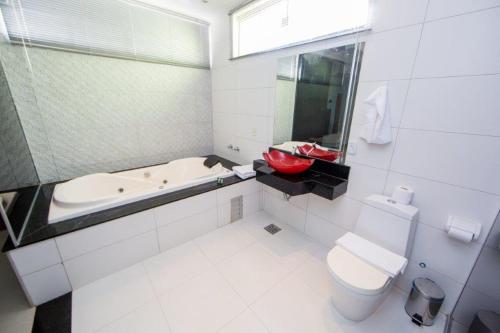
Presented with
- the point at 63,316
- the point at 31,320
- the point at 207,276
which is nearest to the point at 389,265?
the point at 207,276

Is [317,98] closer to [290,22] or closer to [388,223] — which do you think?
[290,22]

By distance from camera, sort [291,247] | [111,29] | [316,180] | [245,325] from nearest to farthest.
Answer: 1. [245,325]
2. [316,180]
3. [291,247]
4. [111,29]

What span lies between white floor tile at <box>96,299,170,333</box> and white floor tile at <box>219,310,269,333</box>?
0.40m

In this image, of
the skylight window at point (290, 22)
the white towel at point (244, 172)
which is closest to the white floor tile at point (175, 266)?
the white towel at point (244, 172)

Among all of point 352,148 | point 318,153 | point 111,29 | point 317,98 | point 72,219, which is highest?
point 111,29

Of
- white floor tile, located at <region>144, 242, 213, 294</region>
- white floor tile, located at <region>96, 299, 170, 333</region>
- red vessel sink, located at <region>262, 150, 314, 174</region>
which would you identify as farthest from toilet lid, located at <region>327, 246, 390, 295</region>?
white floor tile, located at <region>96, 299, 170, 333</region>

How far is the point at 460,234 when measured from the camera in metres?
1.20

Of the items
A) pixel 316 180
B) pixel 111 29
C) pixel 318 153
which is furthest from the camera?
pixel 111 29

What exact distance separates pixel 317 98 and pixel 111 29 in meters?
2.38

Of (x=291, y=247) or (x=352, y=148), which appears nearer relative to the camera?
(x=352, y=148)

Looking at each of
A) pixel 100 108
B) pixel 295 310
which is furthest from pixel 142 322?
pixel 100 108

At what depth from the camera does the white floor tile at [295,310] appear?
4.32 feet

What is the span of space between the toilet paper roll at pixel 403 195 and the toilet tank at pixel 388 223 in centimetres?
3

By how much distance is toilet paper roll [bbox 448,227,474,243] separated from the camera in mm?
1180
